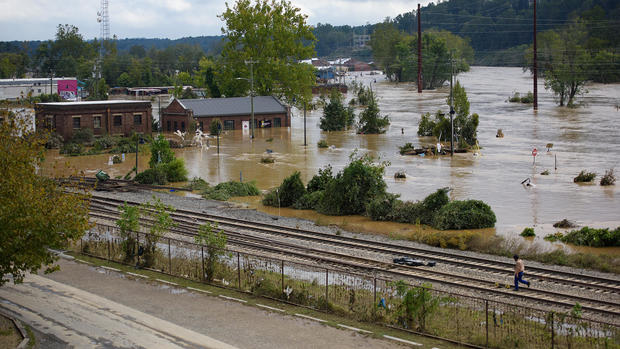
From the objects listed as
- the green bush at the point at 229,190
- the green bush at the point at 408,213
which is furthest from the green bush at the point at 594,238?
the green bush at the point at 229,190

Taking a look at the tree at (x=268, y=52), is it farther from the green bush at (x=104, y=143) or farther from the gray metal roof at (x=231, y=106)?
the green bush at (x=104, y=143)

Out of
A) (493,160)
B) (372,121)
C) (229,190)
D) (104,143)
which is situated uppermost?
(372,121)

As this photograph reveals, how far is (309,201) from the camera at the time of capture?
38.6 metres

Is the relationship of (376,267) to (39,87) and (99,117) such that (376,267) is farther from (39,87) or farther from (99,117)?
(39,87)

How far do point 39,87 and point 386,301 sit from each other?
121 meters

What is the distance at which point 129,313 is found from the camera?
766 inches

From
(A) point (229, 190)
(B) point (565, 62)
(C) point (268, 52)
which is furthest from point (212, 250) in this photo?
(B) point (565, 62)

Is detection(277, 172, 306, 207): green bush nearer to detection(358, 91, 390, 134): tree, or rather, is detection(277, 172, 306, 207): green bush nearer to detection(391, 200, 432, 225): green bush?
detection(391, 200, 432, 225): green bush

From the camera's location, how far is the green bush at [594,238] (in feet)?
93.4

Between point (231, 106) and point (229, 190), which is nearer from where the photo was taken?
point (229, 190)

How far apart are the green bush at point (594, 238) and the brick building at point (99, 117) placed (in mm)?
52932

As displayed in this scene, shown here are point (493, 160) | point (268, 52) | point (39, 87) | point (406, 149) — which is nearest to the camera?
point (493, 160)

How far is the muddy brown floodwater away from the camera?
38094mm

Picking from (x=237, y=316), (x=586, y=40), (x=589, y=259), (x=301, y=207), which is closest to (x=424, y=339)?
(x=237, y=316)
